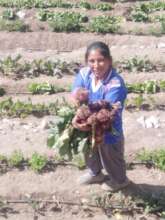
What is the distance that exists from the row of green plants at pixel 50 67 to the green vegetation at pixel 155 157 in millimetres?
2853

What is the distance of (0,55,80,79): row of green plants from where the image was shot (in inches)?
399

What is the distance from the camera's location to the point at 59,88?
380 inches

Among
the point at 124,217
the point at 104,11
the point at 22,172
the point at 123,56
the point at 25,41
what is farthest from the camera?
the point at 104,11

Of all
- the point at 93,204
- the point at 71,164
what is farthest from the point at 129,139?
the point at 93,204

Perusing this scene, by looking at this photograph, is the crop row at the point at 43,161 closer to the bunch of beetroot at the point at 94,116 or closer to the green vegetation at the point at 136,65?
the bunch of beetroot at the point at 94,116

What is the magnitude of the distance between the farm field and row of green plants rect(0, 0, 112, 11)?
17 centimetres

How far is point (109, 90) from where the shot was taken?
6188mm

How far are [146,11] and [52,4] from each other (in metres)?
2.11

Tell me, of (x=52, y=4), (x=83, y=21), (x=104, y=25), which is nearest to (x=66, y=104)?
(x=104, y=25)

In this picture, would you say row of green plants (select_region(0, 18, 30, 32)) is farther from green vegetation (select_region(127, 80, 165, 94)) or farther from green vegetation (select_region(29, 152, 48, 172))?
green vegetation (select_region(29, 152, 48, 172))

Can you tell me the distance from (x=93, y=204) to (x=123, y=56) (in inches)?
164

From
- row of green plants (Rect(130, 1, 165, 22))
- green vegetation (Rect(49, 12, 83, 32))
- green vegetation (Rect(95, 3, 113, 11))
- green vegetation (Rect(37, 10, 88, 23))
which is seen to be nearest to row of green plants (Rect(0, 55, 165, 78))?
green vegetation (Rect(49, 12, 83, 32))

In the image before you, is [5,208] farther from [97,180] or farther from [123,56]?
[123,56]

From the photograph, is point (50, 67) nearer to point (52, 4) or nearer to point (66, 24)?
point (66, 24)
